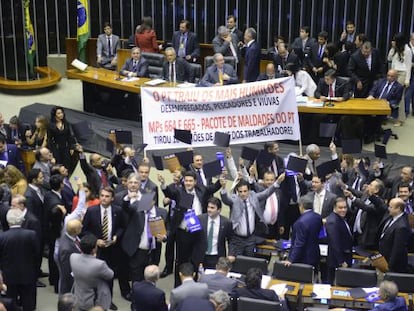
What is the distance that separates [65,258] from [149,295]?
1396mm

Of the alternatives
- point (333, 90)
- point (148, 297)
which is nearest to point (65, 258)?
point (148, 297)

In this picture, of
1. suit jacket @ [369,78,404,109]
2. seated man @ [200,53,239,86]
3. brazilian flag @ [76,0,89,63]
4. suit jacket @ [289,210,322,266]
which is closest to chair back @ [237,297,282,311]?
suit jacket @ [289,210,322,266]

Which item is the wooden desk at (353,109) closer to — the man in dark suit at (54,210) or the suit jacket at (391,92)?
the suit jacket at (391,92)

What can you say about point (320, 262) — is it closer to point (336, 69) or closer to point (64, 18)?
point (336, 69)

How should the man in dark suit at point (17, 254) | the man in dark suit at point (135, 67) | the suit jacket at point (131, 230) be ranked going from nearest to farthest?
the man in dark suit at point (17, 254)
the suit jacket at point (131, 230)
the man in dark suit at point (135, 67)

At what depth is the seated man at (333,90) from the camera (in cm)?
1524

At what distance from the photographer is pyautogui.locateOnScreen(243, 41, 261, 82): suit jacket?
1683cm

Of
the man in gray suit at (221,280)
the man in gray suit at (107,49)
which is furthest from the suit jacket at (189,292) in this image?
the man in gray suit at (107,49)

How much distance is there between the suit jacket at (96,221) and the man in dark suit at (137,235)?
132 mm

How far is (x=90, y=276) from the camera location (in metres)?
8.77

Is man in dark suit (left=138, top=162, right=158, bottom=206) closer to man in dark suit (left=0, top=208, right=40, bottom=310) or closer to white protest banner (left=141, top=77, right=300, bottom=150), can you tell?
man in dark suit (left=0, top=208, right=40, bottom=310)

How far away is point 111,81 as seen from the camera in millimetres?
16578

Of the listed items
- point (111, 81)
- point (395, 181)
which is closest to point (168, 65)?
point (111, 81)

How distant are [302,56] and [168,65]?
9.02 feet
